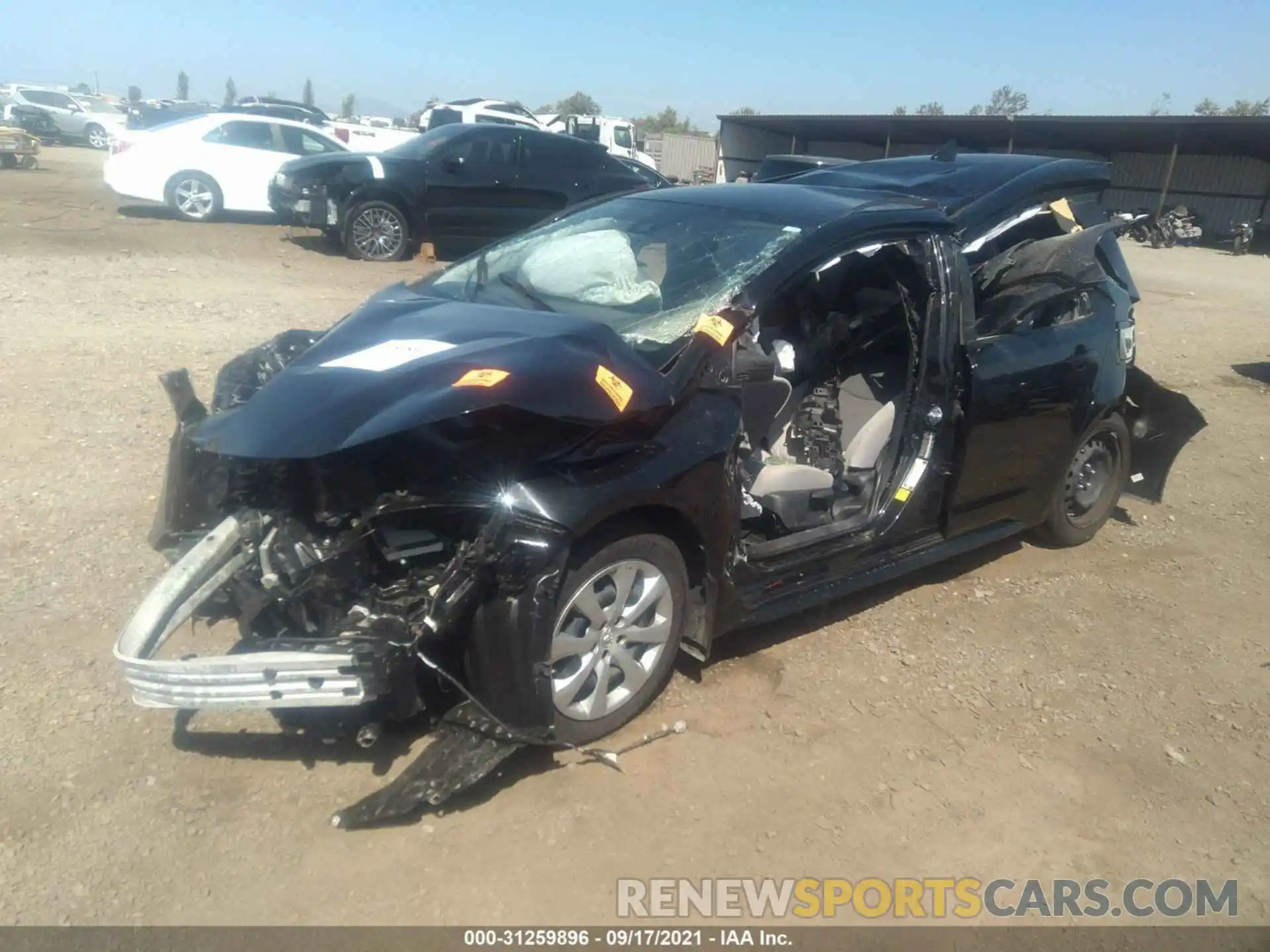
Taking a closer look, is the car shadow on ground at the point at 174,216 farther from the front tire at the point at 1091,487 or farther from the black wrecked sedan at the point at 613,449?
the front tire at the point at 1091,487

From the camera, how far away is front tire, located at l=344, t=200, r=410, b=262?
38.9ft

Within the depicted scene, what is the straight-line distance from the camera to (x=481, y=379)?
287cm

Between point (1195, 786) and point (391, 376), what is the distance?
3074 mm

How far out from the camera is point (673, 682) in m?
3.70

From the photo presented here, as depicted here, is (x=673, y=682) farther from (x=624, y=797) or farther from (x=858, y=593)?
(x=858, y=593)

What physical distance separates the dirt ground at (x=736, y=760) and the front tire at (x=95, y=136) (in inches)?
1203

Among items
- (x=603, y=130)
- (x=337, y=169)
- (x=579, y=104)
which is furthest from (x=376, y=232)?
(x=579, y=104)

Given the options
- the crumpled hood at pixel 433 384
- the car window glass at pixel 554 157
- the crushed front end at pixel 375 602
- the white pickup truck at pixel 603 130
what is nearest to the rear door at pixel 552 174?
the car window glass at pixel 554 157

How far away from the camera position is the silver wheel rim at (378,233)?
11898mm

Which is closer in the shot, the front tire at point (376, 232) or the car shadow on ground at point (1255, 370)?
the car shadow on ground at point (1255, 370)

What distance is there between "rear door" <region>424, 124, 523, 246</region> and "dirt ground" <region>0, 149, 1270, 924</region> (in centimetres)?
704

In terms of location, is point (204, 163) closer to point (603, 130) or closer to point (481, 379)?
point (481, 379)

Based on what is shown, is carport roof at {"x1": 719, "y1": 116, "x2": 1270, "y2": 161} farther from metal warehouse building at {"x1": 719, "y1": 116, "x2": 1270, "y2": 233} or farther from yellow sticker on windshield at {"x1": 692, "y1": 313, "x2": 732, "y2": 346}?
yellow sticker on windshield at {"x1": 692, "y1": 313, "x2": 732, "y2": 346}

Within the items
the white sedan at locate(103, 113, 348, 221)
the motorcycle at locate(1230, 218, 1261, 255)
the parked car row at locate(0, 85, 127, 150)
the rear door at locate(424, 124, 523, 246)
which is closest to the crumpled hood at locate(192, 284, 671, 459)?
the rear door at locate(424, 124, 523, 246)
